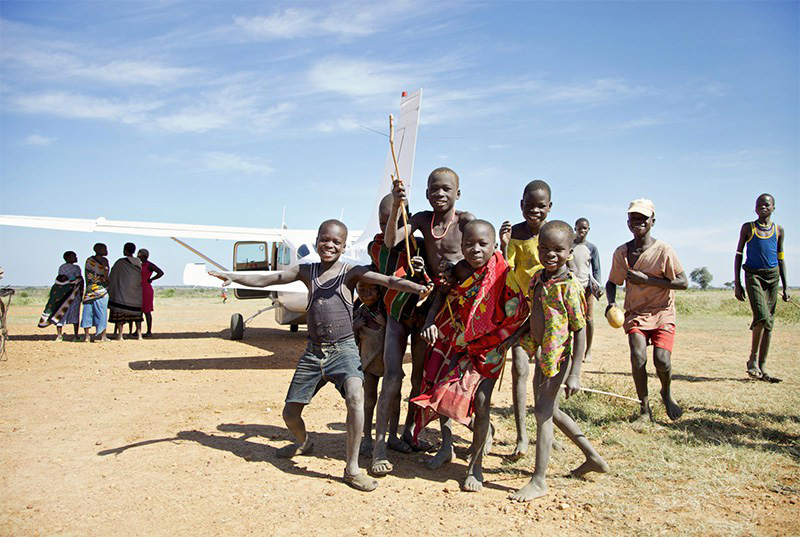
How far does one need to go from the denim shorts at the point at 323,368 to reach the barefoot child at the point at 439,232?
13.0 inches

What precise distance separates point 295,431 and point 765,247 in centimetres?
710

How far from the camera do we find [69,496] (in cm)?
405

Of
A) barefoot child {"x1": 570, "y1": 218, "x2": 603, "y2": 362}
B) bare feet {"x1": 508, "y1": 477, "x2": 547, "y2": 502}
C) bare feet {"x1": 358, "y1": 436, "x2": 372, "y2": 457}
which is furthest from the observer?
barefoot child {"x1": 570, "y1": 218, "x2": 603, "y2": 362}

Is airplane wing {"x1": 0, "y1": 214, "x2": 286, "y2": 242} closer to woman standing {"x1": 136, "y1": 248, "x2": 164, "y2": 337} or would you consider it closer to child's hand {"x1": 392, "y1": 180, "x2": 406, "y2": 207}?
woman standing {"x1": 136, "y1": 248, "x2": 164, "y2": 337}

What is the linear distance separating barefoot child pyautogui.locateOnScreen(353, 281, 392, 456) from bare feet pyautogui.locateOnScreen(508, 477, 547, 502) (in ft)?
4.69

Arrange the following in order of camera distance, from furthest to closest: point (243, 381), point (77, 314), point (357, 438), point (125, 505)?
point (77, 314) → point (243, 381) → point (357, 438) → point (125, 505)

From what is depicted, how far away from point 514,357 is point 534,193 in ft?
4.26

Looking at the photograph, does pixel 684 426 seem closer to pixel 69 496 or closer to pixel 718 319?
pixel 69 496

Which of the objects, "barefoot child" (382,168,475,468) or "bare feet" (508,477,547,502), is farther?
"barefoot child" (382,168,475,468)

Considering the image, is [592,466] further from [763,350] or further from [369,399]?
[763,350]

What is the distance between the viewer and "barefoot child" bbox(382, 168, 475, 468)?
15.5 ft

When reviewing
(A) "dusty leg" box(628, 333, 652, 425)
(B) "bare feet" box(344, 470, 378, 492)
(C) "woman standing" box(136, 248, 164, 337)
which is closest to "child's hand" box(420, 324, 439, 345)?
(B) "bare feet" box(344, 470, 378, 492)

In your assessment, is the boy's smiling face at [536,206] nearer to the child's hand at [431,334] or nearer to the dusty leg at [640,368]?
the child's hand at [431,334]

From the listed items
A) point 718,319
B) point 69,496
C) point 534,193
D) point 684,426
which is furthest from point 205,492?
point 718,319
